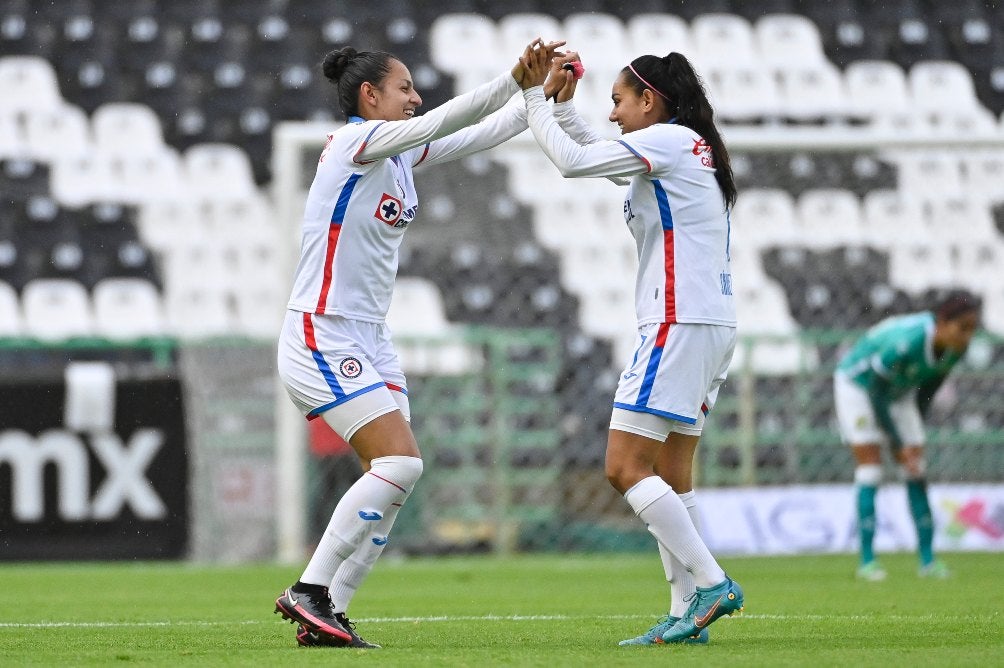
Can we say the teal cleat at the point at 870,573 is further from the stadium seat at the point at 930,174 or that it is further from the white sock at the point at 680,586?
the stadium seat at the point at 930,174

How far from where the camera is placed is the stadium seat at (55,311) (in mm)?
13711

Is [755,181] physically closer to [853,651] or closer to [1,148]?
[1,148]

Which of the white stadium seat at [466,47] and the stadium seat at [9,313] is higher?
the white stadium seat at [466,47]

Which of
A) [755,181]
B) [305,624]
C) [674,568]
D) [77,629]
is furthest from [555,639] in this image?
[755,181]

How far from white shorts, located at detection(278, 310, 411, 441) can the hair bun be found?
2.67 ft

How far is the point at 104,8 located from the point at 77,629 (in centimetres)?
1158

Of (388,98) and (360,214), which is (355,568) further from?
(388,98)

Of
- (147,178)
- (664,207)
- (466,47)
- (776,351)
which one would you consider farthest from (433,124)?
(466,47)

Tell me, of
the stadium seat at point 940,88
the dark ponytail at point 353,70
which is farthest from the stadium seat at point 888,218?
the dark ponytail at point 353,70

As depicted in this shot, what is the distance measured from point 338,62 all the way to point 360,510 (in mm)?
1468

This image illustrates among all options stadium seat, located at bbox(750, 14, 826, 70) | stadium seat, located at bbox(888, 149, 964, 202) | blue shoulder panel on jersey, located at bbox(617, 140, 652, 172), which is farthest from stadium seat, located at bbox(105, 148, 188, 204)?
blue shoulder panel on jersey, located at bbox(617, 140, 652, 172)

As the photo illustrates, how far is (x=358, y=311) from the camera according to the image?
5.05 metres

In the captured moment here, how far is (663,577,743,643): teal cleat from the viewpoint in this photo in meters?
4.85

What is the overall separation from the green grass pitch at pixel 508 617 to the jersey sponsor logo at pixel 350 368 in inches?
33.3
